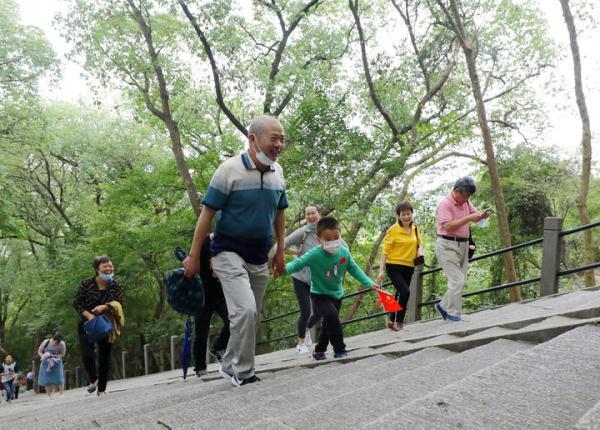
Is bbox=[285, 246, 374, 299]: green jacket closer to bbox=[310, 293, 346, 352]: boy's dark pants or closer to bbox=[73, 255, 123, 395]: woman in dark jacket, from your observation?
bbox=[310, 293, 346, 352]: boy's dark pants

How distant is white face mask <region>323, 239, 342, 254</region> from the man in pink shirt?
6.33ft

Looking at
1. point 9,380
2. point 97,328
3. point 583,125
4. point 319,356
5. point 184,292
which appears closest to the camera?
point 319,356

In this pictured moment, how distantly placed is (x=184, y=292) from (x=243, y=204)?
1710mm

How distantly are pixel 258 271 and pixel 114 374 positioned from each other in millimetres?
22849

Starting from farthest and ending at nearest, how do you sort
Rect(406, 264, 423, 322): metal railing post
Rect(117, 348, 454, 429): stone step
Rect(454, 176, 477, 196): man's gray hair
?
Rect(406, 264, 423, 322): metal railing post < Rect(454, 176, 477, 196): man's gray hair < Rect(117, 348, 454, 429): stone step

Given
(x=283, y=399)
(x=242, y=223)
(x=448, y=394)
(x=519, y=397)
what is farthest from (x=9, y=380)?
(x=519, y=397)

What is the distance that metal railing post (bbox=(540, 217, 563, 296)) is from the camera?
6.86m

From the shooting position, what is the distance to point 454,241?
621 centimetres

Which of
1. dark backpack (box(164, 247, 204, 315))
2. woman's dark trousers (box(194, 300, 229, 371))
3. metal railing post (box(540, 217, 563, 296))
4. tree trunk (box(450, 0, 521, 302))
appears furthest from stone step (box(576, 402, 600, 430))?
tree trunk (box(450, 0, 521, 302))

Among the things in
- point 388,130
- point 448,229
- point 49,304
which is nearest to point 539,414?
point 448,229

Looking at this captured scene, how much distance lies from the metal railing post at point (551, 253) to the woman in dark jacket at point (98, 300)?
19.0ft

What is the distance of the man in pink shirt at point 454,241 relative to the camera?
609cm

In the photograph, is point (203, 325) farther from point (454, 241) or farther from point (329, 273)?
point (454, 241)

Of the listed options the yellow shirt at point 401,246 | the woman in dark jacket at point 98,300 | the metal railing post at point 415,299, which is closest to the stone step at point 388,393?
the yellow shirt at point 401,246
